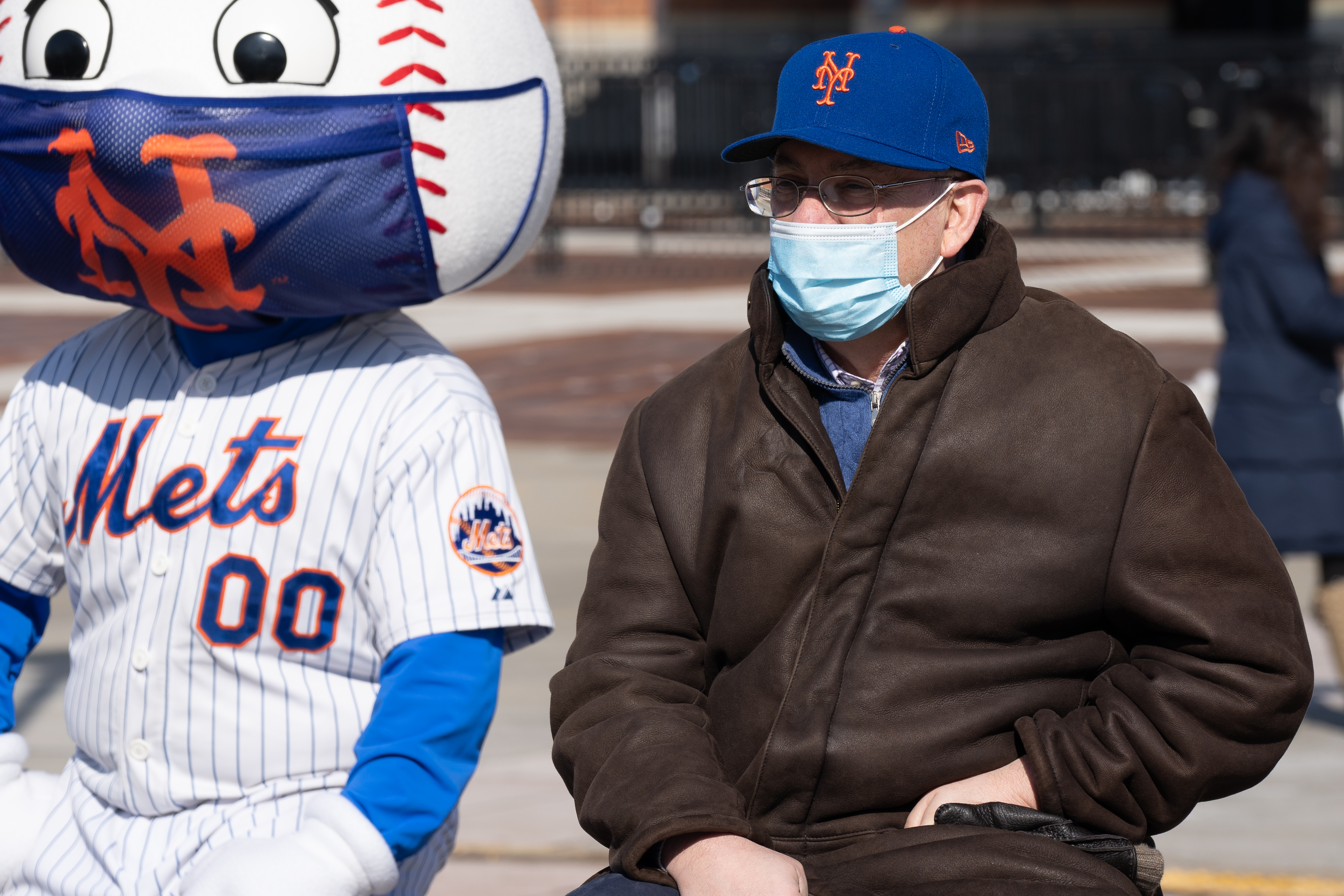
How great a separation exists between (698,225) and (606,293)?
764 cm

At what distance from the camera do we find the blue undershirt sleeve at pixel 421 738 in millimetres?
2525

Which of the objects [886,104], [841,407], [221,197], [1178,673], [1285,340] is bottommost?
[1285,340]

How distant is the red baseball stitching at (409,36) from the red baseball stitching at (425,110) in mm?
93

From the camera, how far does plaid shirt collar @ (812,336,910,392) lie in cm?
257

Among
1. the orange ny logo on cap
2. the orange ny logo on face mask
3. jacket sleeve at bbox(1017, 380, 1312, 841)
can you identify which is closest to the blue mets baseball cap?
the orange ny logo on cap

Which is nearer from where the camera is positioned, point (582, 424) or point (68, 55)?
point (68, 55)

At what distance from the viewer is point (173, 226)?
265 cm

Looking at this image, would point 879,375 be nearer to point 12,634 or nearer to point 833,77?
point 833,77

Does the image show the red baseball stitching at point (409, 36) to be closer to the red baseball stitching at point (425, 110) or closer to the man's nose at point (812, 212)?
the red baseball stitching at point (425, 110)

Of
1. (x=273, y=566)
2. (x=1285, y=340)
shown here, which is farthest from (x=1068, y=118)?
(x=273, y=566)

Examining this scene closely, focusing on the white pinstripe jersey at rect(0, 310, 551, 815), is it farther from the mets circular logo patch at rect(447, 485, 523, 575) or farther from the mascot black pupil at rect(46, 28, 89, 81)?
the mascot black pupil at rect(46, 28, 89, 81)

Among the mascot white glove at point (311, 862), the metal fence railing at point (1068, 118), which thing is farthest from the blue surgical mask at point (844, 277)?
the metal fence railing at point (1068, 118)

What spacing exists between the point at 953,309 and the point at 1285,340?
13.0 ft

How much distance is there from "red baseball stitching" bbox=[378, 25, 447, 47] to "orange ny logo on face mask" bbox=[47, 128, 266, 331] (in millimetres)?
269
